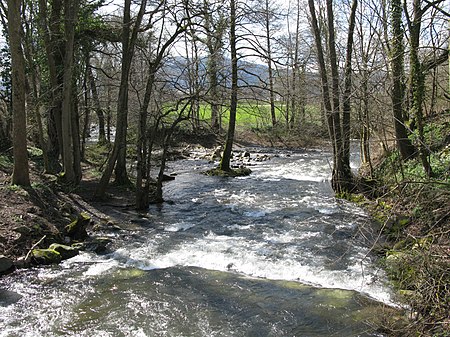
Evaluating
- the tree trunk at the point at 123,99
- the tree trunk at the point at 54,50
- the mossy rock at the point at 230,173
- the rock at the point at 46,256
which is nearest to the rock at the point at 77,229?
the rock at the point at 46,256

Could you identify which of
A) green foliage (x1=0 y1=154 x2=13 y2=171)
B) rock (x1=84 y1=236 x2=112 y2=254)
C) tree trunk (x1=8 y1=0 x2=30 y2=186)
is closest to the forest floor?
green foliage (x1=0 y1=154 x2=13 y2=171)

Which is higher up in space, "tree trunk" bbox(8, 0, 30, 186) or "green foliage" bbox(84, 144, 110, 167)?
"tree trunk" bbox(8, 0, 30, 186)

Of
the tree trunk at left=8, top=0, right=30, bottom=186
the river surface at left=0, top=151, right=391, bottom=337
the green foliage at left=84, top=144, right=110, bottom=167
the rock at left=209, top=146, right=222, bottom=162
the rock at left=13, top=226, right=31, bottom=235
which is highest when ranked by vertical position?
the tree trunk at left=8, top=0, right=30, bottom=186

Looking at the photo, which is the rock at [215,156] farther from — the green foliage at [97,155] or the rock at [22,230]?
the rock at [22,230]

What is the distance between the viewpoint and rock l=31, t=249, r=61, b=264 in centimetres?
833

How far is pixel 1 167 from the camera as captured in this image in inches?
559

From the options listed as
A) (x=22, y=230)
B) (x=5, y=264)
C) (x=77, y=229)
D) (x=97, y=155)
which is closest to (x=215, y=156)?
(x=97, y=155)

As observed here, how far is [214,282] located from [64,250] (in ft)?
11.7

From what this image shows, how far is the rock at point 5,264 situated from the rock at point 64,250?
102 centimetres

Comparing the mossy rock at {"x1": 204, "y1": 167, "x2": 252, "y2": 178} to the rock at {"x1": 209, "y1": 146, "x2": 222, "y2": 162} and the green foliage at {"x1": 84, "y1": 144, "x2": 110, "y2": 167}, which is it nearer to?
the green foliage at {"x1": 84, "y1": 144, "x2": 110, "y2": 167}

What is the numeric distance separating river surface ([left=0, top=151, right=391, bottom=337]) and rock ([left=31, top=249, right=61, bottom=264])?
0.22m

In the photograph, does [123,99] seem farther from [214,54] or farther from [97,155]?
[97,155]

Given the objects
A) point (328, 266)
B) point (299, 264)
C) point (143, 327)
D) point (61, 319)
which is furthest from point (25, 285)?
point (328, 266)

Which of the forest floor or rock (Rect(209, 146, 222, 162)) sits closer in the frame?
the forest floor
